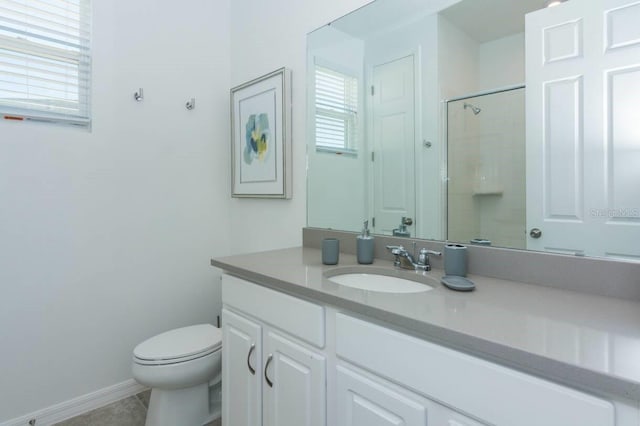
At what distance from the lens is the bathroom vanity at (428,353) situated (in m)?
0.58

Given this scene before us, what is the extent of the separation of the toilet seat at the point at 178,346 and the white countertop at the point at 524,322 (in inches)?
28.9

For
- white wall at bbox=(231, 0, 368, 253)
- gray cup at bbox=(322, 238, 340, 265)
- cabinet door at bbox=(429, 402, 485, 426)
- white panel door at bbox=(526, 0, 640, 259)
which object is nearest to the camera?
cabinet door at bbox=(429, 402, 485, 426)

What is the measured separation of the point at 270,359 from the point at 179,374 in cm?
62

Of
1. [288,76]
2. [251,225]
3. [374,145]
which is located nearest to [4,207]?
[251,225]

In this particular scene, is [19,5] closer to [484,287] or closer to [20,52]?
[20,52]

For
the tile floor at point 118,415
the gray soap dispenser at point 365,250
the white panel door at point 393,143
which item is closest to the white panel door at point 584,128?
the white panel door at point 393,143

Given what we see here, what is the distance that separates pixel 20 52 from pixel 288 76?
1289 mm

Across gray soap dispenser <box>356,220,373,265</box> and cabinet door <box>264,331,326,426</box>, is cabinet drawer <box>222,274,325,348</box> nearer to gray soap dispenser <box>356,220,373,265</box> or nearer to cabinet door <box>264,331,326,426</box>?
cabinet door <box>264,331,326,426</box>

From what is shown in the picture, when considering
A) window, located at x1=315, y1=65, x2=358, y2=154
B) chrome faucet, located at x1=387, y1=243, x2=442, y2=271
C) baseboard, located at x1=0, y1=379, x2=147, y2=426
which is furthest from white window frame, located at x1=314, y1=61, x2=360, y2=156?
baseboard, located at x1=0, y1=379, x2=147, y2=426

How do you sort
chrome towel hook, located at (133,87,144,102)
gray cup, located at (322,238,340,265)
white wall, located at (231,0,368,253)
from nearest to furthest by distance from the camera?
1. gray cup, located at (322,238,340,265)
2. white wall, located at (231,0,368,253)
3. chrome towel hook, located at (133,87,144,102)

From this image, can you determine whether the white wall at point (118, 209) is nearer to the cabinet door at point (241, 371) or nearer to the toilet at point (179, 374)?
the toilet at point (179, 374)

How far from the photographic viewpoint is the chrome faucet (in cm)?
126

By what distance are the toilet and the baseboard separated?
0.43 metres

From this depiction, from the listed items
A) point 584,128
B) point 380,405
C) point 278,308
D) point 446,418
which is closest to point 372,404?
point 380,405
